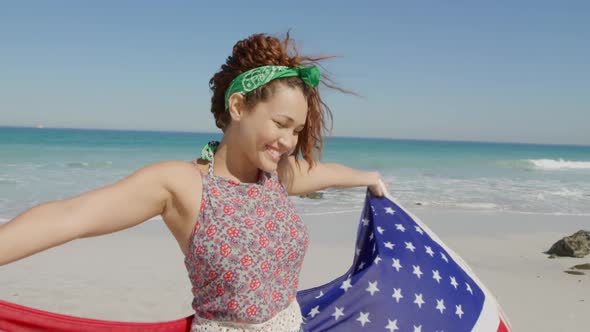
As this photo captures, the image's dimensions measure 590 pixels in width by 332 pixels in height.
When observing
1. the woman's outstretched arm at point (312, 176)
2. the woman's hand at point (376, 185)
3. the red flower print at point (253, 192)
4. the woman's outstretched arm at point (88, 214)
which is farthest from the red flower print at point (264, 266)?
the woman's hand at point (376, 185)

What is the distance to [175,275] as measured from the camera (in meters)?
7.20

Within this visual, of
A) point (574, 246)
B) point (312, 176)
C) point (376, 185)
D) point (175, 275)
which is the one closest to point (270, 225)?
point (312, 176)

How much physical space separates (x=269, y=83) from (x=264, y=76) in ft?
0.10

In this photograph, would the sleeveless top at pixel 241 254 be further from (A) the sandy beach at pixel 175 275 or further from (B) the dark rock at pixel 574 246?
(B) the dark rock at pixel 574 246

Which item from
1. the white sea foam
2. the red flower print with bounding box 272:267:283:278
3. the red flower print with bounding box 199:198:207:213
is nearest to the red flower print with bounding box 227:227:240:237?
the red flower print with bounding box 199:198:207:213

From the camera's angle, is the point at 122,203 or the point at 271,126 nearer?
the point at 122,203

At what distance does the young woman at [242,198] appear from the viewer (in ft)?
6.36

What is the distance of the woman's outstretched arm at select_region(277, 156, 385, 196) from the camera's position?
2.49 meters

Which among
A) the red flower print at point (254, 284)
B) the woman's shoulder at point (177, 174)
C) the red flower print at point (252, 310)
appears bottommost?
the red flower print at point (252, 310)

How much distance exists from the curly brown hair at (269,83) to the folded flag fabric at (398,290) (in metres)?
0.94

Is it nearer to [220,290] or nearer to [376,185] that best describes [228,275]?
[220,290]

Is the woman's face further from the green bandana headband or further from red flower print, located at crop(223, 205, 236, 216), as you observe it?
red flower print, located at crop(223, 205, 236, 216)

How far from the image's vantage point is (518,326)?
18.3 feet

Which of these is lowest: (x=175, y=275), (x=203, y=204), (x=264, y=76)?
(x=175, y=275)
